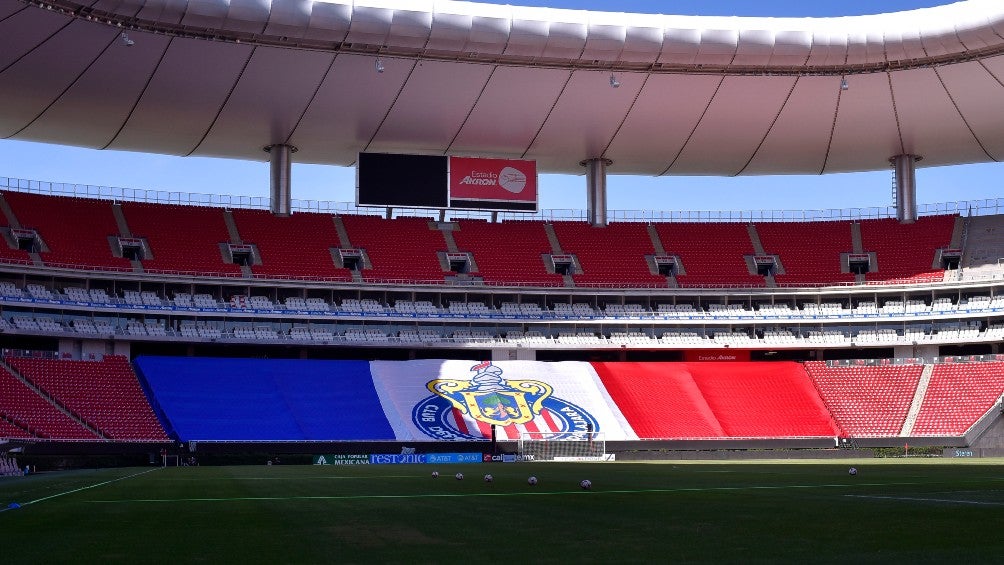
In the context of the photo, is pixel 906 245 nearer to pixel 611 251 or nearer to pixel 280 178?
pixel 611 251

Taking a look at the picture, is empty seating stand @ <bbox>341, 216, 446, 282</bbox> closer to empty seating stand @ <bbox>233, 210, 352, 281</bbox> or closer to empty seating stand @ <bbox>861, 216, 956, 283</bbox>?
empty seating stand @ <bbox>233, 210, 352, 281</bbox>

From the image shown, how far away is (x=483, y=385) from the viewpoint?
5831 centimetres

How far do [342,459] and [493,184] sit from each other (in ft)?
71.9

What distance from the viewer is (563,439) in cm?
5338

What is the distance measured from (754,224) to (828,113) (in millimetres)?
13161

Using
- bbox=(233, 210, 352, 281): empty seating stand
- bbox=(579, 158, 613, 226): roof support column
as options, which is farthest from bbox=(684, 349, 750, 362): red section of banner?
bbox=(233, 210, 352, 281): empty seating stand

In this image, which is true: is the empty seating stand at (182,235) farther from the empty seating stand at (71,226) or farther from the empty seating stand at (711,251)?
the empty seating stand at (711,251)

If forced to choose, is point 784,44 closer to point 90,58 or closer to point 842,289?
point 842,289

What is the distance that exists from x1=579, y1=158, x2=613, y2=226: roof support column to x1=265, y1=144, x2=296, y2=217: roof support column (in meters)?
18.4

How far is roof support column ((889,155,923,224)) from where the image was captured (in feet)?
224

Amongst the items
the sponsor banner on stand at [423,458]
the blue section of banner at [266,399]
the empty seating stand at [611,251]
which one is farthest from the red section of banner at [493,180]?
the sponsor banner on stand at [423,458]

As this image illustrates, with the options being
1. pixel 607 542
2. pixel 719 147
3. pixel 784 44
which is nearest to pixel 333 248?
pixel 719 147

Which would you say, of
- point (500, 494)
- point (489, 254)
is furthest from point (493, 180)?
point (500, 494)

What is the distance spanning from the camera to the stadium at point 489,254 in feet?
166
